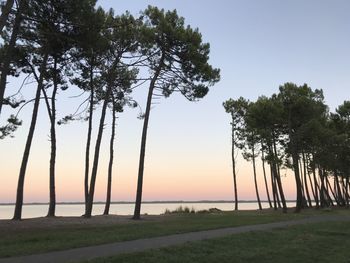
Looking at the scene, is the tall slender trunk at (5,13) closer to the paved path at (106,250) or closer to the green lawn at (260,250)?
the paved path at (106,250)

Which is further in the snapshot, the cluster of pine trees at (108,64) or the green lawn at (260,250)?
the cluster of pine trees at (108,64)

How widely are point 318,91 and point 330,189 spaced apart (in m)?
26.5

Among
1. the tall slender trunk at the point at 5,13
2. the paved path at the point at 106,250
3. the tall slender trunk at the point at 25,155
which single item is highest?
the tall slender trunk at the point at 5,13

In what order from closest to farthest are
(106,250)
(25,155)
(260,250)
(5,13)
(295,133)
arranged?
(106,250)
(260,250)
(5,13)
(25,155)
(295,133)

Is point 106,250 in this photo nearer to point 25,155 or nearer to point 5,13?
point 5,13

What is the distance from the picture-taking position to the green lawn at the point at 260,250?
10.8 meters

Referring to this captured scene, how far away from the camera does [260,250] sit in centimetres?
1284

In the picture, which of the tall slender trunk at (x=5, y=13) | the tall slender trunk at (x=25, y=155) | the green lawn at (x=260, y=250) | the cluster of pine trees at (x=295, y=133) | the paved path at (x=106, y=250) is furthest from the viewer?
the cluster of pine trees at (x=295, y=133)

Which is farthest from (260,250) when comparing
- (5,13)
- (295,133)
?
(295,133)

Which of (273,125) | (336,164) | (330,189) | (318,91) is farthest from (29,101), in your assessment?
(330,189)

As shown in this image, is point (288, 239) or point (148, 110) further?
point (148, 110)

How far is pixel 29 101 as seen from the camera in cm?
2502

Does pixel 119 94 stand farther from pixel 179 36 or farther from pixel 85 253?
pixel 85 253

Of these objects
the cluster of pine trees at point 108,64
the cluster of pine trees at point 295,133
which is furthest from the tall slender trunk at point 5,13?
the cluster of pine trees at point 295,133
